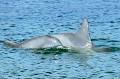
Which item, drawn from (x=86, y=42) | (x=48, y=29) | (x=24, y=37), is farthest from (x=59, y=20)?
(x=86, y=42)

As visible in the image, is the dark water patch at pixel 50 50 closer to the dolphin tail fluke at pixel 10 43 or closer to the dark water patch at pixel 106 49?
the dolphin tail fluke at pixel 10 43

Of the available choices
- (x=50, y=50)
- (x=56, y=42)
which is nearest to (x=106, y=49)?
(x=56, y=42)

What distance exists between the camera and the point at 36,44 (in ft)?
110

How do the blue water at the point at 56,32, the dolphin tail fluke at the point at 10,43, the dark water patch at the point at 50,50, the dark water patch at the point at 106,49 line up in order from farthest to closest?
the dolphin tail fluke at the point at 10,43 → the dark water patch at the point at 106,49 → the dark water patch at the point at 50,50 → the blue water at the point at 56,32

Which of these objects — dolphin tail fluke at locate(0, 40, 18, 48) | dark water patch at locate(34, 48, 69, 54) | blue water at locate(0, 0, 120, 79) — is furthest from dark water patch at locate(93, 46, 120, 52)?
dolphin tail fluke at locate(0, 40, 18, 48)

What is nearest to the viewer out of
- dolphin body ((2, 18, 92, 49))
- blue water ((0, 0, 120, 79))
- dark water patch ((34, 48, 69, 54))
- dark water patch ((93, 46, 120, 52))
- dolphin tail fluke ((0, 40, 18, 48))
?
blue water ((0, 0, 120, 79))

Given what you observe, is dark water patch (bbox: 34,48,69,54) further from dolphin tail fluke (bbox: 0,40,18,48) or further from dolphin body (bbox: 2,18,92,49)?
dolphin tail fluke (bbox: 0,40,18,48)

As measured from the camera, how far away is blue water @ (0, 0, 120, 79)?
28.4 metres

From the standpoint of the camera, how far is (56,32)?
40719 mm

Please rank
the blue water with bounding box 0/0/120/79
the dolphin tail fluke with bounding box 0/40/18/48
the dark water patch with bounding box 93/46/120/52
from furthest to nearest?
1. the dolphin tail fluke with bounding box 0/40/18/48
2. the dark water patch with bounding box 93/46/120/52
3. the blue water with bounding box 0/0/120/79

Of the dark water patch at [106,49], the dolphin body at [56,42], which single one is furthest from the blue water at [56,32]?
the dolphin body at [56,42]

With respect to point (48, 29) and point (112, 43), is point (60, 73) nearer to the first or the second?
point (112, 43)

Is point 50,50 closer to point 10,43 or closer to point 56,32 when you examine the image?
point 10,43

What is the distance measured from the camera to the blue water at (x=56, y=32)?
1118 inches
